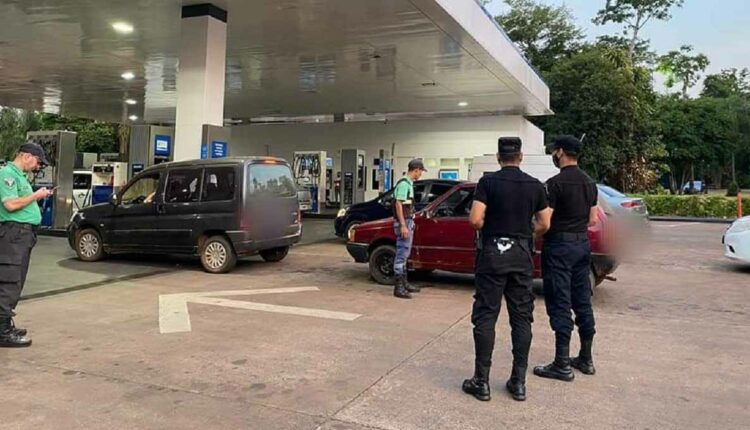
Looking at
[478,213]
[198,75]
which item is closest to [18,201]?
[478,213]

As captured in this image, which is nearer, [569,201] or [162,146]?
[569,201]

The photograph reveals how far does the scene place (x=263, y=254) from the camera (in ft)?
35.0

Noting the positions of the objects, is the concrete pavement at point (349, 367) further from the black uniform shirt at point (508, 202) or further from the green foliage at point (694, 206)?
the green foliage at point (694, 206)

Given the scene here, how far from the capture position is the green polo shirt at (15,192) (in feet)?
17.0

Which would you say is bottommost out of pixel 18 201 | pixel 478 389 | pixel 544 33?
pixel 478 389

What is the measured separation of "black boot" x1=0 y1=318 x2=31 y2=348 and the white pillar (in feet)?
22.1

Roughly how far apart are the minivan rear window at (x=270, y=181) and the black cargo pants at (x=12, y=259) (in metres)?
4.30

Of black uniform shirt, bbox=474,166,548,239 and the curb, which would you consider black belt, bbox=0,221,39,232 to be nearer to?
black uniform shirt, bbox=474,166,548,239

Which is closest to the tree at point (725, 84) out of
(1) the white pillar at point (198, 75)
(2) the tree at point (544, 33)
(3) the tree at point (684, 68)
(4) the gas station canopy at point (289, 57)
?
(3) the tree at point (684, 68)

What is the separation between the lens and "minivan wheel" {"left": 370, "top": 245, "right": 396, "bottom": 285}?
28.7 feet

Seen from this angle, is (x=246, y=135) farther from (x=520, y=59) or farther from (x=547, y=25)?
(x=547, y=25)

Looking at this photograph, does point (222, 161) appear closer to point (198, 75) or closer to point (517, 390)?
point (198, 75)

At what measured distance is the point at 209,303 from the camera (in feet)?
23.8

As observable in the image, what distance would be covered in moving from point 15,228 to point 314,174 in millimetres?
19448
